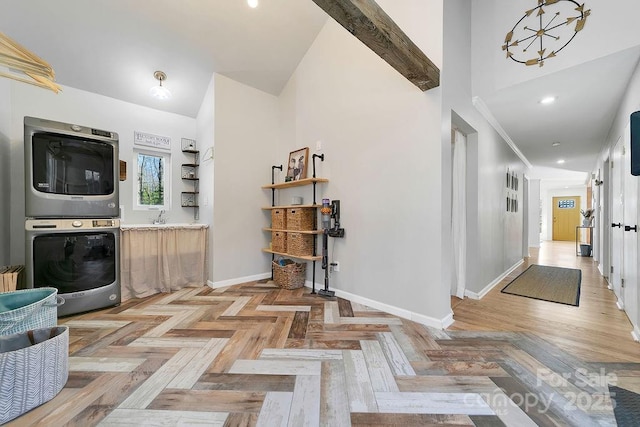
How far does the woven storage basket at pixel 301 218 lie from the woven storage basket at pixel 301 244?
0.10 m

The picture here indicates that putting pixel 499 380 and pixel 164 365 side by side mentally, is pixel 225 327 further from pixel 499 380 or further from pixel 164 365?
pixel 499 380

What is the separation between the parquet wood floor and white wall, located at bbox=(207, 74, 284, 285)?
1.06m

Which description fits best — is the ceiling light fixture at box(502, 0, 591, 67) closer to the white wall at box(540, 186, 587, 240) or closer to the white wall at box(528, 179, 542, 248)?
the white wall at box(528, 179, 542, 248)

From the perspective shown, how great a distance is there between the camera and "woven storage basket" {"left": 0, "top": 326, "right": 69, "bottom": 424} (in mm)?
1230

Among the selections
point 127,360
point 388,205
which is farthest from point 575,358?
point 127,360

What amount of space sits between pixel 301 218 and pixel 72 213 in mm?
2292

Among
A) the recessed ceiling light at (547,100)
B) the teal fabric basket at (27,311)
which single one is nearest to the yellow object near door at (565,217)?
the recessed ceiling light at (547,100)

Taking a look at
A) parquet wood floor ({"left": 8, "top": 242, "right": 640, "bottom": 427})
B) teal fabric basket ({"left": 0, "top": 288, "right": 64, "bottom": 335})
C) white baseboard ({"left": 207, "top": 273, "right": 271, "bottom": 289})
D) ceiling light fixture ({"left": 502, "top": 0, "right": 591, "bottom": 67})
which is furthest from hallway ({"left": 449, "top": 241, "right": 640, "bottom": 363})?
teal fabric basket ({"left": 0, "top": 288, "right": 64, "bottom": 335})

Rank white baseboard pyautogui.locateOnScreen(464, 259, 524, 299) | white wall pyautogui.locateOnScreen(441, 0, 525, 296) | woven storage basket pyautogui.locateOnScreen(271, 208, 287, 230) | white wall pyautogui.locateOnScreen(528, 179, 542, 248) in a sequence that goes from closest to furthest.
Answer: white wall pyautogui.locateOnScreen(441, 0, 525, 296)
white baseboard pyautogui.locateOnScreen(464, 259, 524, 299)
woven storage basket pyautogui.locateOnScreen(271, 208, 287, 230)
white wall pyautogui.locateOnScreen(528, 179, 542, 248)

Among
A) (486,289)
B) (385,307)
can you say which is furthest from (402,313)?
(486,289)

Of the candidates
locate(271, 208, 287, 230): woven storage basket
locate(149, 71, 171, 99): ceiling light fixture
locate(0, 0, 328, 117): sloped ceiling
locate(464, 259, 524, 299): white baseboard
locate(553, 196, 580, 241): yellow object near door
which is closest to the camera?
locate(0, 0, 328, 117): sloped ceiling

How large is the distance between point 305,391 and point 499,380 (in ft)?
3.86

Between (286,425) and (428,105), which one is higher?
(428,105)

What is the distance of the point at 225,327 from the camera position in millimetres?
2213
